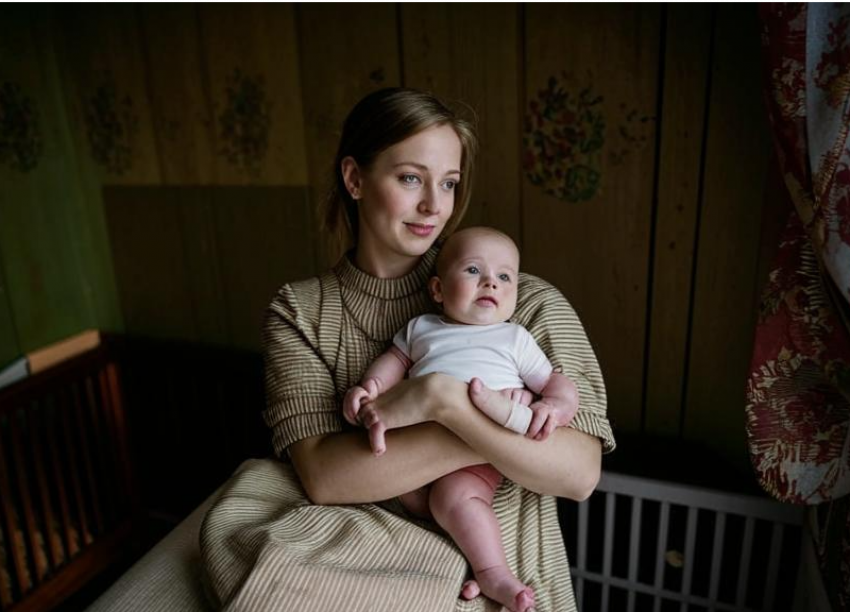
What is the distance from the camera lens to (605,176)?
1625 mm

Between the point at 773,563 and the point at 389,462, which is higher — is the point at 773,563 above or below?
below

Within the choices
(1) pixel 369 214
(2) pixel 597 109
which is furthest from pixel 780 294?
(1) pixel 369 214

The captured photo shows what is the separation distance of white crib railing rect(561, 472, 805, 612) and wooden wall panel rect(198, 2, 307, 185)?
133 centimetres

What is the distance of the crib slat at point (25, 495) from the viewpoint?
6.55 ft

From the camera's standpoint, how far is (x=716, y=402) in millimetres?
1660

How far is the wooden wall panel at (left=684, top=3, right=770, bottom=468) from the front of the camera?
4.71ft

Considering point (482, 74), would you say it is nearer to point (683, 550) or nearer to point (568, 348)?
point (568, 348)

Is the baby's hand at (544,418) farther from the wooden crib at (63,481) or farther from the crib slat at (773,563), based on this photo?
the wooden crib at (63,481)

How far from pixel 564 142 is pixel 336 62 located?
2.36 ft

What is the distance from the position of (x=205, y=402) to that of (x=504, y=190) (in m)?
1.32

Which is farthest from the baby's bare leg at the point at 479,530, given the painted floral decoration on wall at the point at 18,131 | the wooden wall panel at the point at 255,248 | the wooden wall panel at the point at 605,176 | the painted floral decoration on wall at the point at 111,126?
the painted floral decoration on wall at the point at 18,131

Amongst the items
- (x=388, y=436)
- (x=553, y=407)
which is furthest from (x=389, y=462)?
(x=553, y=407)

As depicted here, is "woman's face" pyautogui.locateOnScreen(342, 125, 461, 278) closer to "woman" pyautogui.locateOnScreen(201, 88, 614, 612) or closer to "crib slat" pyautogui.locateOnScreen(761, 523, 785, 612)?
"woman" pyautogui.locateOnScreen(201, 88, 614, 612)

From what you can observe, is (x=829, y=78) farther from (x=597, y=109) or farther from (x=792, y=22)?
(x=597, y=109)
